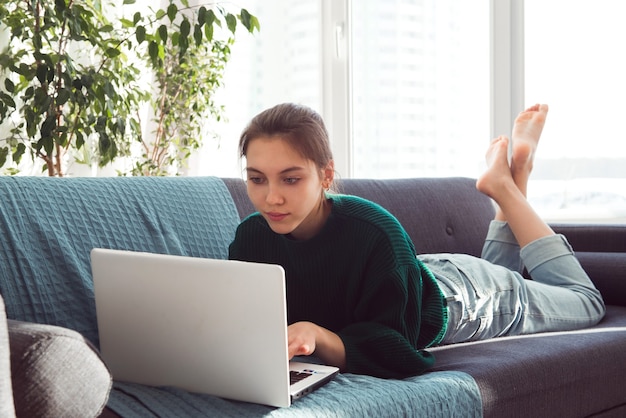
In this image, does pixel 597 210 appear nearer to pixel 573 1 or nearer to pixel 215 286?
pixel 573 1

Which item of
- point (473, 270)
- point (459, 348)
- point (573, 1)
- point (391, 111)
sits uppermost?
point (573, 1)

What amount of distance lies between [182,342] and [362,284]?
0.44 m

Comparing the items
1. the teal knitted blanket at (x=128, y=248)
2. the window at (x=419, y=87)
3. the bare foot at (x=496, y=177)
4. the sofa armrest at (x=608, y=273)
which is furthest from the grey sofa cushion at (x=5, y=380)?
the window at (x=419, y=87)

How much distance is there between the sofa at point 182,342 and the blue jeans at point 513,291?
0.06 meters

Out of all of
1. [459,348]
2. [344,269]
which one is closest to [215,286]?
[344,269]

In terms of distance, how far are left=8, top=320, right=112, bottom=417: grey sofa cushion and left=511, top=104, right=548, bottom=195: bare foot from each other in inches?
65.8

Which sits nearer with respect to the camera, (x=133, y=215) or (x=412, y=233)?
(x=133, y=215)

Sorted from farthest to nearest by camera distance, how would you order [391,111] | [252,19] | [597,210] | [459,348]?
[391,111] < [597,210] < [252,19] < [459,348]

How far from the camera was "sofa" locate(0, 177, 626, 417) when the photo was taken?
948 millimetres

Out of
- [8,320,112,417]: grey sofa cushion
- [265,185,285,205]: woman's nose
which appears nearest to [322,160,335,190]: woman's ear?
[265,185,285,205]: woman's nose

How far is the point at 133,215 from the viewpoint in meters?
1.64

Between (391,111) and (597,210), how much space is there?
3.79 ft

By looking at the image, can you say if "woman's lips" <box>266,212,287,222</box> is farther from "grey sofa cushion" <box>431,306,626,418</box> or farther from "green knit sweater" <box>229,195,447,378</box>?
"grey sofa cushion" <box>431,306,626,418</box>

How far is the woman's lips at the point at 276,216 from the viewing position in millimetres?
1460
